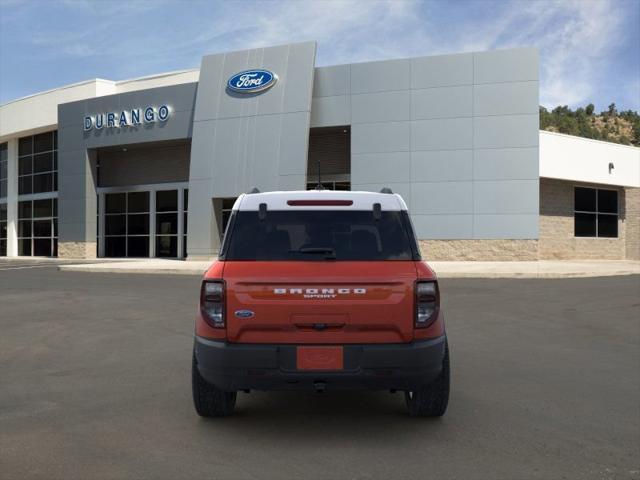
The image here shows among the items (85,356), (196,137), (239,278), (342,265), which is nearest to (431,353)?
(342,265)

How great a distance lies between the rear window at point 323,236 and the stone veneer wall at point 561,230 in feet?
95.8

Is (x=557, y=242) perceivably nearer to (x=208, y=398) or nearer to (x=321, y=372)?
(x=208, y=398)

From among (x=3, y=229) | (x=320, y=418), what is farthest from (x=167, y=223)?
(x=320, y=418)

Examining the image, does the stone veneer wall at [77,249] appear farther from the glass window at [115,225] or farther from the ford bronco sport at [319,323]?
the ford bronco sport at [319,323]

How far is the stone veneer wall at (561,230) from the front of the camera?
32312mm

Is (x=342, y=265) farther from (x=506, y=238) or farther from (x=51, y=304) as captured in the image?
(x=506, y=238)

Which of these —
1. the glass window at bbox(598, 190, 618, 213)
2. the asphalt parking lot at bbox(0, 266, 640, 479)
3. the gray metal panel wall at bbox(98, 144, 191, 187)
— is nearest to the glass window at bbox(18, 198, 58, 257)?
the gray metal panel wall at bbox(98, 144, 191, 187)

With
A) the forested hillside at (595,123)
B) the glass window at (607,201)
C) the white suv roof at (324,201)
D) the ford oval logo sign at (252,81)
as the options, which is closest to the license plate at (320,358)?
the white suv roof at (324,201)

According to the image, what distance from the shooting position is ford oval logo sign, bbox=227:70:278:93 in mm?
30016

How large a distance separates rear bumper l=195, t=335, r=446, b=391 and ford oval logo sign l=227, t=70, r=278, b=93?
27348 mm

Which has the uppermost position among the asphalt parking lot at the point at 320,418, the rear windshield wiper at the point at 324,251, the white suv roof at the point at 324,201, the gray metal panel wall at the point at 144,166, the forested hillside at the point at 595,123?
the forested hillside at the point at 595,123

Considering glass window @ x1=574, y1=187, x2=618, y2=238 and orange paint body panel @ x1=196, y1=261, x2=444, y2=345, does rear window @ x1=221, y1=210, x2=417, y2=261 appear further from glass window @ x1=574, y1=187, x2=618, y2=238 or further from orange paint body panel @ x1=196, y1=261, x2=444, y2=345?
glass window @ x1=574, y1=187, x2=618, y2=238

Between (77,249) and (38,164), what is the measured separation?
351 inches

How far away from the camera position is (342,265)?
165 inches
